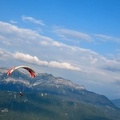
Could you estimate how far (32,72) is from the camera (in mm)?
102062
